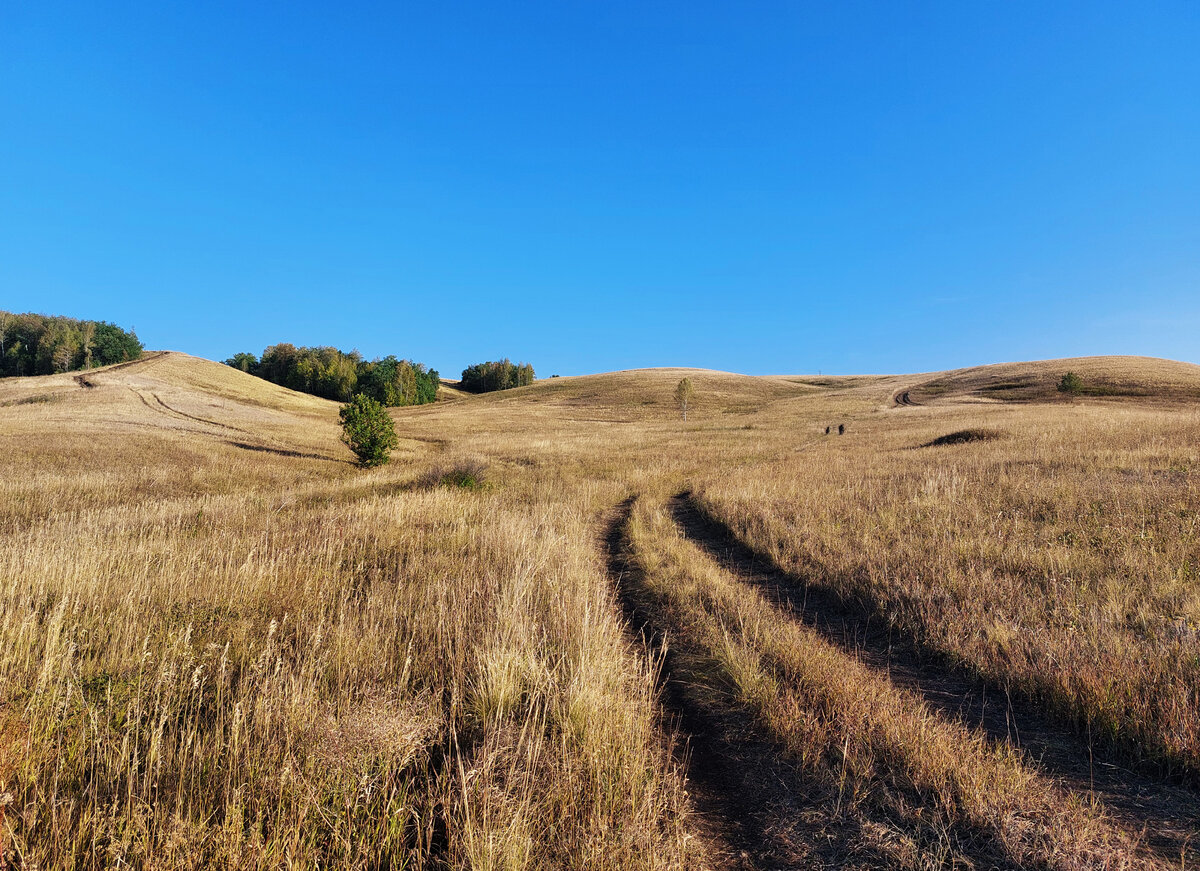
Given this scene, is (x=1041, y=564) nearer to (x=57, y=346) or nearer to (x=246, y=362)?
(x=57, y=346)

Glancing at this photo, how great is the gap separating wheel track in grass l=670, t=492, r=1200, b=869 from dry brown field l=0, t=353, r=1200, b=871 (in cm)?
3

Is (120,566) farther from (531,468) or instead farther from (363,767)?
(531,468)

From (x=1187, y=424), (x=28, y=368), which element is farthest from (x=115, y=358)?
(x=1187, y=424)

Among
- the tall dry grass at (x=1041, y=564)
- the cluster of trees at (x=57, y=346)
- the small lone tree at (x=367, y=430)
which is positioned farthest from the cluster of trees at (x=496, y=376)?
the tall dry grass at (x=1041, y=564)

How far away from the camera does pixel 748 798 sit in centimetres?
338

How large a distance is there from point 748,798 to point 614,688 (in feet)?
3.90

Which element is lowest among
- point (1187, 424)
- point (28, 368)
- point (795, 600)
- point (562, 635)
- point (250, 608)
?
point (795, 600)

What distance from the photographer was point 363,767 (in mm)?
2654

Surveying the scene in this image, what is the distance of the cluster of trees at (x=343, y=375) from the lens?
10396 centimetres

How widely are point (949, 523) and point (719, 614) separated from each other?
5.85 meters

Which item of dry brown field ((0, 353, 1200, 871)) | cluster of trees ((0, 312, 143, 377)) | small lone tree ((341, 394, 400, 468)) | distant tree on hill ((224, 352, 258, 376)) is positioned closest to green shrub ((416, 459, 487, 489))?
dry brown field ((0, 353, 1200, 871))

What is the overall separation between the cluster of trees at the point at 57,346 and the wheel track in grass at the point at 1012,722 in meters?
120

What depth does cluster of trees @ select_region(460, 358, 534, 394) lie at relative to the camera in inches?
5172

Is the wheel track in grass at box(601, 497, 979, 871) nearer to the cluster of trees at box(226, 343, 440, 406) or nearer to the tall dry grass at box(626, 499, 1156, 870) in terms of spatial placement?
the tall dry grass at box(626, 499, 1156, 870)
